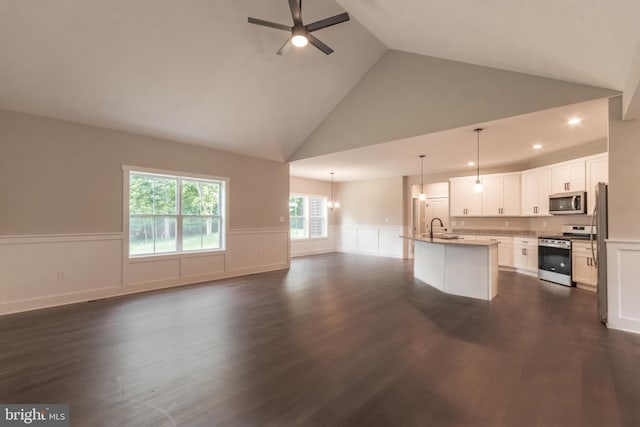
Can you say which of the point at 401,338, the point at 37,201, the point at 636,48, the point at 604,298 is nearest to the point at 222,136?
the point at 37,201

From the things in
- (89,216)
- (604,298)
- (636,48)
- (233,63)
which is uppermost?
(233,63)

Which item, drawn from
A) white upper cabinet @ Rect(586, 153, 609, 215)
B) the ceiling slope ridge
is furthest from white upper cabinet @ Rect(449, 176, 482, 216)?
the ceiling slope ridge

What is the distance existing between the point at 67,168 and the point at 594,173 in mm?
8859

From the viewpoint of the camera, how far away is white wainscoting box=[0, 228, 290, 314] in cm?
390

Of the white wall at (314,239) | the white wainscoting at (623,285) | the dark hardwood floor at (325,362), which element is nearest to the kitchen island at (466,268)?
the dark hardwood floor at (325,362)

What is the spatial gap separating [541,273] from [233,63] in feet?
23.3

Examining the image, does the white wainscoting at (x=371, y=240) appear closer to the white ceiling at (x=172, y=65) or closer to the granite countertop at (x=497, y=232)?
the granite countertop at (x=497, y=232)

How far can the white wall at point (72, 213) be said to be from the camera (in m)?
3.89

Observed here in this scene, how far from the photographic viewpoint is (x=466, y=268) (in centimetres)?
461

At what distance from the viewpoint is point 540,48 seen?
3.07m

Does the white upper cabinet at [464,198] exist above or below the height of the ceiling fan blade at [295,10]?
below

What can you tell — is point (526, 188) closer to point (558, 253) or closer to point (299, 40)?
point (558, 253)

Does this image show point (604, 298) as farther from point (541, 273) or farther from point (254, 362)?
point (254, 362)

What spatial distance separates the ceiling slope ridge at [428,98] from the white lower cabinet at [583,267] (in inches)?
118
